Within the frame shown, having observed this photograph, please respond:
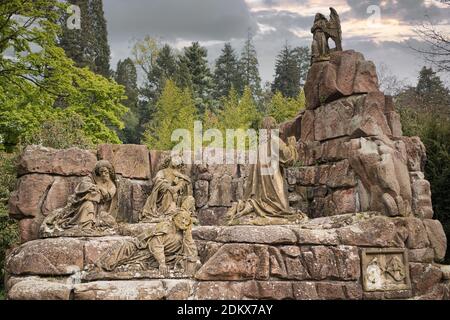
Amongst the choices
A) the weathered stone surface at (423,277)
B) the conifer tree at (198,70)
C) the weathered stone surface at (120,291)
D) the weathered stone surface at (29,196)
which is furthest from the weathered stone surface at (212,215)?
the conifer tree at (198,70)

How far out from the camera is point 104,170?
1236 centimetres

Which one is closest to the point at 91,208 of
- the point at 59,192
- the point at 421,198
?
the point at 59,192

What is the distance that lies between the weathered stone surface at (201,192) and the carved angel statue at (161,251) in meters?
4.21

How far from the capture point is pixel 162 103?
35.0m

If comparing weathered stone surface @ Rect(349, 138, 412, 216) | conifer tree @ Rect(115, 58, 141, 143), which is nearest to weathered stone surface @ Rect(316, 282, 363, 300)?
weathered stone surface @ Rect(349, 138, 412, 216)

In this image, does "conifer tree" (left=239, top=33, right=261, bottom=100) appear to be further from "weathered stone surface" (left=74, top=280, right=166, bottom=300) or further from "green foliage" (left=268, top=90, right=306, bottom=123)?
"weathered stone surface" (left=74, top=280, right=166, bottom=300)

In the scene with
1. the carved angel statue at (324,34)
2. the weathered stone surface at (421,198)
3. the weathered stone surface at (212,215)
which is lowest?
the weathered stone surface at (212,215)

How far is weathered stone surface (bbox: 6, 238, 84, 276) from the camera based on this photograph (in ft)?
33.8

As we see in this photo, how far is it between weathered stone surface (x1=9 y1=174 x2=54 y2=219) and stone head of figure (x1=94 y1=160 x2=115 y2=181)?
120cm

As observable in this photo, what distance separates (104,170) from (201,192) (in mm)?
3312

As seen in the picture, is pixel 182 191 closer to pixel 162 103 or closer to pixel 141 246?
pixel 141 246

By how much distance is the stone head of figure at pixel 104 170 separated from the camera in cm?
1236

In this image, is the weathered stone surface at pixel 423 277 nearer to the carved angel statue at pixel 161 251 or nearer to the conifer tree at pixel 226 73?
the carved angel statue at pixel 161 251

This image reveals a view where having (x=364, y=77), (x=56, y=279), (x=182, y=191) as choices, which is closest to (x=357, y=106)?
(x=364, y=77)
